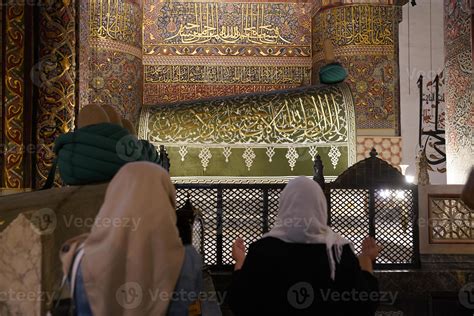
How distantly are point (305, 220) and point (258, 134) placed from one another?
401 cm

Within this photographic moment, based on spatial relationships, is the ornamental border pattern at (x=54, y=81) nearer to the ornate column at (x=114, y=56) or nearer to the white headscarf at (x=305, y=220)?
the white headscarf at (x=305, y=220)

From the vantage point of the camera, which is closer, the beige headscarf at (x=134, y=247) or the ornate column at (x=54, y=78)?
the beige headscarf at (x=134, y=247)

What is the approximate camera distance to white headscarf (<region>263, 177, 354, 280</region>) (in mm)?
1787

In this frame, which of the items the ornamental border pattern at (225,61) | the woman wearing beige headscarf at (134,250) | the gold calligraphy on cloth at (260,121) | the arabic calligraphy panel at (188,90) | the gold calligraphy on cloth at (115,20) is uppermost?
the gold calligraphy on cloth at (115,20)

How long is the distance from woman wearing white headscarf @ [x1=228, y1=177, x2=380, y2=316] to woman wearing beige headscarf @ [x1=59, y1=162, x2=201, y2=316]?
1.30ft

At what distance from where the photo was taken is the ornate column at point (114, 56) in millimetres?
6340

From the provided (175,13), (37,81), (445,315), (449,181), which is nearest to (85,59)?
(37,81)

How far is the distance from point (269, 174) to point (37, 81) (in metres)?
2.92

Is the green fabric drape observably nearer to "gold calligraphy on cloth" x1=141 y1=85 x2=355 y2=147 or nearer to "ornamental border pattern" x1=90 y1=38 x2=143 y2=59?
"gold calligraphy on cloth" x1=141 y1=85 x2=355 y2=147

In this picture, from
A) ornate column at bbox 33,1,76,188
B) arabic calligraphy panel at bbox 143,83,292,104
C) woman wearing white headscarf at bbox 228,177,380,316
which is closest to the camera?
woman wearing white headscarf at bbox 228,177,380,316

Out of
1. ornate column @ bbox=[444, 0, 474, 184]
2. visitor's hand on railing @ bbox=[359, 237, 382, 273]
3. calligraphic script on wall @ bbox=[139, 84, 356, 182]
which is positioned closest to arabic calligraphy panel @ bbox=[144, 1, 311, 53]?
calligraphic script on wall @ bbox=[139, 84, 356, 182]

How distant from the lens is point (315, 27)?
721 centimetres

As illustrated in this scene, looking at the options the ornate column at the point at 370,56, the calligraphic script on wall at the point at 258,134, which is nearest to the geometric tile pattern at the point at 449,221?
the calligraphic script on wall at the point at 258,134

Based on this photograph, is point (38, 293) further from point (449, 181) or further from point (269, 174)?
point (449, 181)
